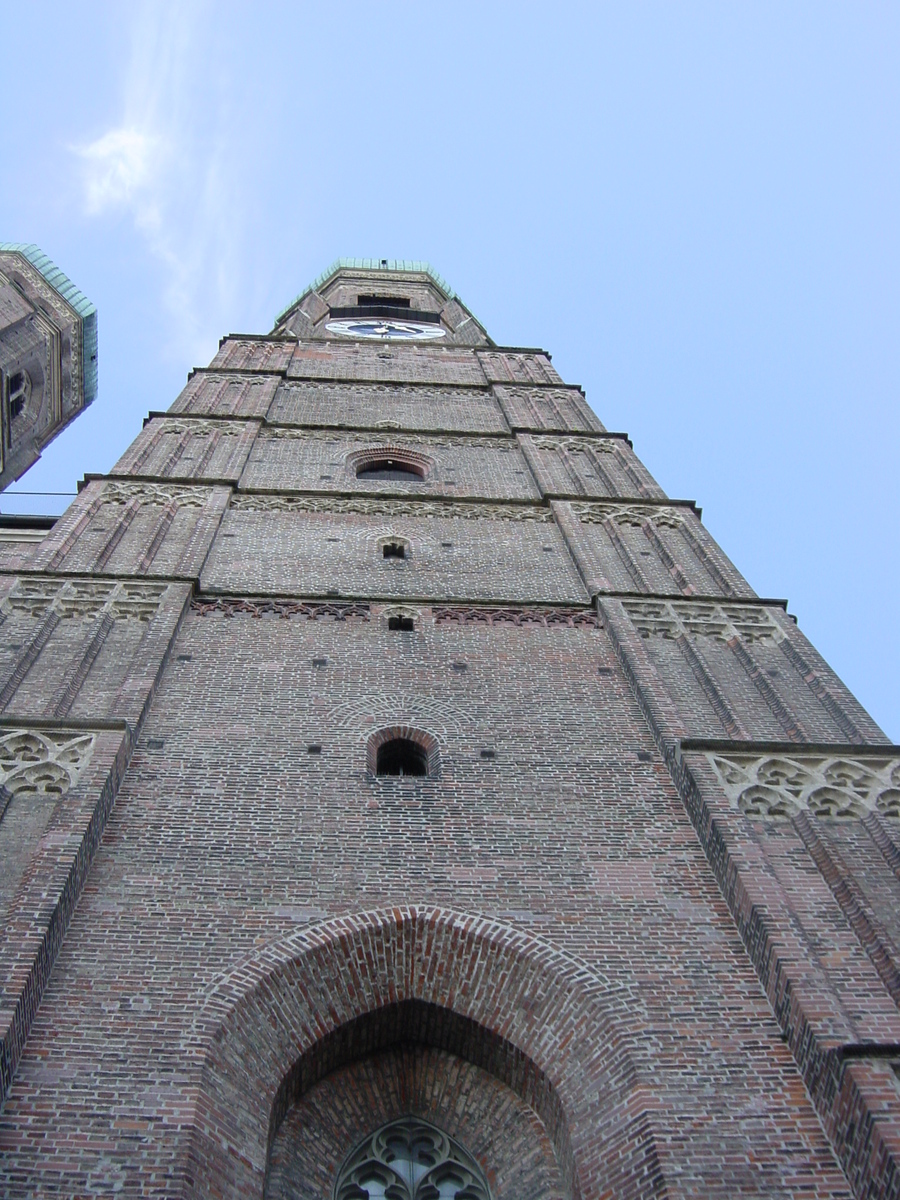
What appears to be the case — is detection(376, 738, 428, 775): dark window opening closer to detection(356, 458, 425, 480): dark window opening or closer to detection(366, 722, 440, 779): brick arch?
detection(366, 722, 440, 779): brick arch

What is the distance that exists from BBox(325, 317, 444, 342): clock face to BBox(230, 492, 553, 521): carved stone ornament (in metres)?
13.5

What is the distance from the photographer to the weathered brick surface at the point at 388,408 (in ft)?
61.5

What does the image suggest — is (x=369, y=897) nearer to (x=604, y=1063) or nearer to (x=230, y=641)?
(x=604, y=1063)

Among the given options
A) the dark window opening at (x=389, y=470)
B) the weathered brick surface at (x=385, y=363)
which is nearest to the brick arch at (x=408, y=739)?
the dark window opening at (x=389, y=470)

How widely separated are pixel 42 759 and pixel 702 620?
20.9ft

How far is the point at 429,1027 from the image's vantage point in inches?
285

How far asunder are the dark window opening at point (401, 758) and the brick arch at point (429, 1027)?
2086 millimetres

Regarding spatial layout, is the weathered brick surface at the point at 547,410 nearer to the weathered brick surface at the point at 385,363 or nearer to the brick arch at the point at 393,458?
the weathered brick surface at the point at 385,363

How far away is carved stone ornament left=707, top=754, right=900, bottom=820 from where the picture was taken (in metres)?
8.09

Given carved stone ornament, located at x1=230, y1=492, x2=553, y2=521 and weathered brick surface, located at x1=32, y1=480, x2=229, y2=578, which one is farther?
carved stone ornament, located at x1=230, y1=492, x2=553, y2=521

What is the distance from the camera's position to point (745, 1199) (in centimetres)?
550

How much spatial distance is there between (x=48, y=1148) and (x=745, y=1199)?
3.35 m

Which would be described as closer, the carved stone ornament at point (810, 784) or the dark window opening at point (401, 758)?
the carved stone ornament at point (810, 784)

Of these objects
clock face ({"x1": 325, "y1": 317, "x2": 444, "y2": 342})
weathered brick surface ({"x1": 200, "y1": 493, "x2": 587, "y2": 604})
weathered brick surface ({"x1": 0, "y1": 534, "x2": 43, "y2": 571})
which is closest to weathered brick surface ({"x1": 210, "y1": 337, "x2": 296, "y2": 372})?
clock face ({"x1": 325, "y1": 317, "x2": 444, "y2": 342})
